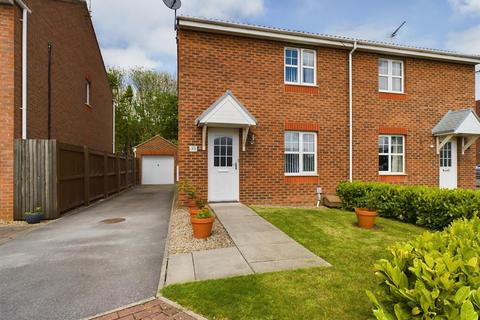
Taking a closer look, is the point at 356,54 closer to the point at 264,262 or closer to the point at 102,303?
the point at 264,262

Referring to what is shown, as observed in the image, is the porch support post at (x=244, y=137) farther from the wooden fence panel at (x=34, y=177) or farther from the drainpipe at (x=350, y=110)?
the wooden fence panel at (x=34, y=177)

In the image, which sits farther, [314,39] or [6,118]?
[314,39]

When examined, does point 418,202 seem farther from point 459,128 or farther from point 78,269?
point 78,269

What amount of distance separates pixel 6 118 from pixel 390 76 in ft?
45.2

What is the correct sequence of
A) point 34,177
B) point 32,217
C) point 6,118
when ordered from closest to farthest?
point 32,217 < point 6,118 < point 34,177

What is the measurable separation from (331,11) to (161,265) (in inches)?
408

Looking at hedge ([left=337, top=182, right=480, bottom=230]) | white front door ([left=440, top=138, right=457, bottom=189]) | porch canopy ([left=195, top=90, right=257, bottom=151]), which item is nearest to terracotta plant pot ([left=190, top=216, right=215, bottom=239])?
A: porch canopy ([left=195, top=90, right=257, bottom=151])

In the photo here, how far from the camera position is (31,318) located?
3146mm

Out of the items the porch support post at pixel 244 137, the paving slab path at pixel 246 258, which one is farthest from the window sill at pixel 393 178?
the paving slab path at pixel 246 258

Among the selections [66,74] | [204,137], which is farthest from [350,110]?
[66,74]

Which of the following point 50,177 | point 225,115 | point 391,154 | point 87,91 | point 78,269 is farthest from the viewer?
point 87,91

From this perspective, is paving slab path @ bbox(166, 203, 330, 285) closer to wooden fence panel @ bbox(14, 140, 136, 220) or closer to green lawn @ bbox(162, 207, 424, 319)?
green lawn @ bbox(162, 207, 424, 319)

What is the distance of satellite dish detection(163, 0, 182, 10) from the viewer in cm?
915

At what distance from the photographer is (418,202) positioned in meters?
7.64
